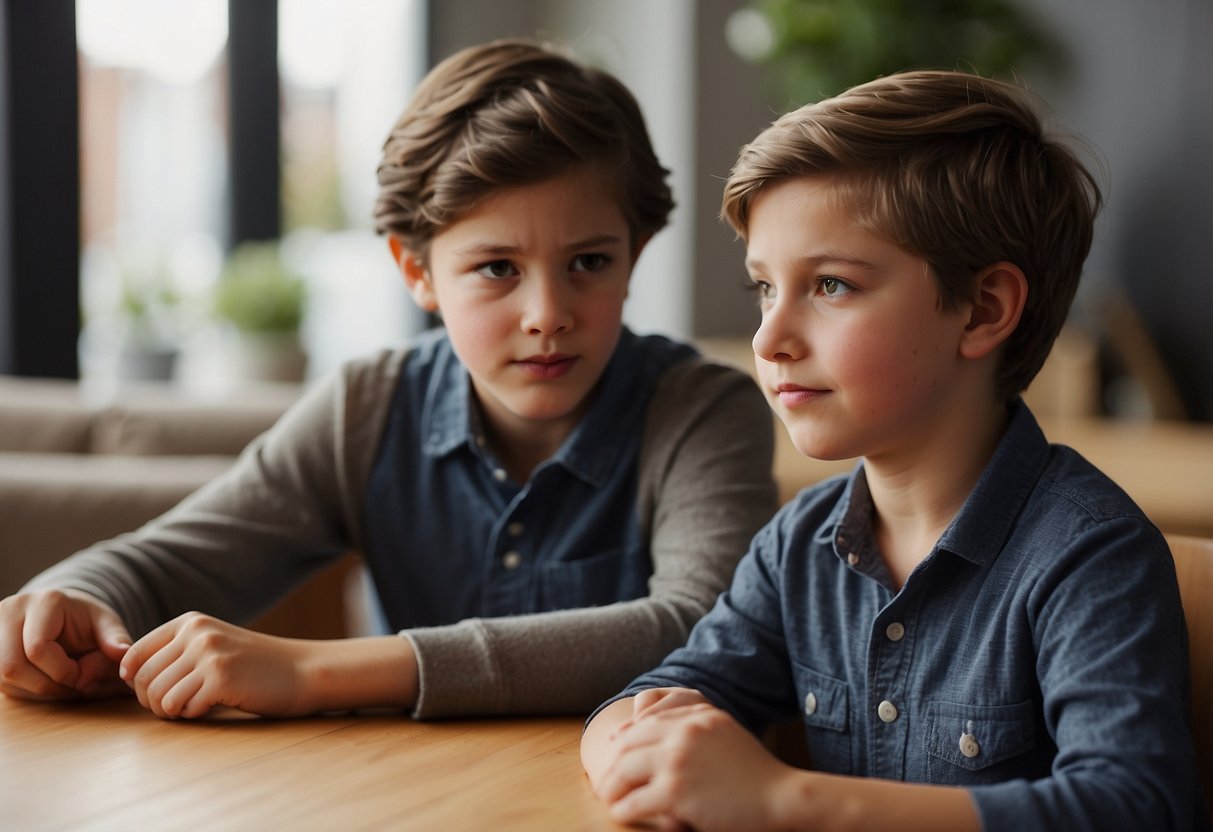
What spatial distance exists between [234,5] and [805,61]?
6.57 ft

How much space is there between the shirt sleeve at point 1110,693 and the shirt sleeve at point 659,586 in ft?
1.26

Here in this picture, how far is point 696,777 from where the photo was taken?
816 mm

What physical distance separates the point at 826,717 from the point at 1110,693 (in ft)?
0.91

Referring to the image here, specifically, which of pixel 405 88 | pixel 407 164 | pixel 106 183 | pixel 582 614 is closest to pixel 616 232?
pixel 407 164

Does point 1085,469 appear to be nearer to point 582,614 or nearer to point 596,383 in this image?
point 582,614

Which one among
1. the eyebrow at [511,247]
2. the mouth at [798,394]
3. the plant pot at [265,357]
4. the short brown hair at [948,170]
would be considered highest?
the short brown hair at [948,170]

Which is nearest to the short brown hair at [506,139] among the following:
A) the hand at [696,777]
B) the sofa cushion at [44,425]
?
the hand at [696,777]

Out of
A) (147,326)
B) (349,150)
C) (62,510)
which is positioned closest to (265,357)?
(147,326)

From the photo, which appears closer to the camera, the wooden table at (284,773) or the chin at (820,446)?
the wooden table at (284,773)

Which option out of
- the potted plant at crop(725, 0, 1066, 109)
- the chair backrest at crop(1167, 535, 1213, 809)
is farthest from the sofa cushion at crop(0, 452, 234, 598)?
the potted plant at crop(725, 0, 1066, 109)

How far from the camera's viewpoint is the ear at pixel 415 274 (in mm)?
1476

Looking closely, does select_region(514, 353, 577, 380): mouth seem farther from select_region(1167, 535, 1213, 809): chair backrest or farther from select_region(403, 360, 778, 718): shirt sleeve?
select_region(1167, 535, 1213, 809): chair backrest

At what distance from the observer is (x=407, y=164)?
4.63ft

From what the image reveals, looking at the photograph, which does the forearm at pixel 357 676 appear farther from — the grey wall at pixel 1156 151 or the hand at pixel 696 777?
the grey wall at pixel 1156 151
